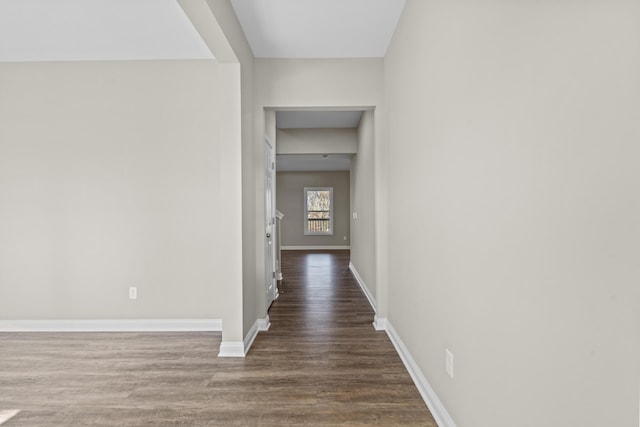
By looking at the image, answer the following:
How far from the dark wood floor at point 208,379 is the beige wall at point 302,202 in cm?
714

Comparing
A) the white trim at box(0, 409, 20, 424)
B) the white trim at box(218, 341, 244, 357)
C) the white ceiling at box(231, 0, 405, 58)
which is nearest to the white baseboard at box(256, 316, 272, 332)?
the white trim at box(218, 341, 244, 357)

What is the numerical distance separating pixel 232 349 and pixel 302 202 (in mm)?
8176

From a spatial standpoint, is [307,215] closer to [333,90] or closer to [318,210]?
[318,210]

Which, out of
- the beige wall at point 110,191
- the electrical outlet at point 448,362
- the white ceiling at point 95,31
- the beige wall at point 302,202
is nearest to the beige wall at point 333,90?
the beige wall at point 110,191

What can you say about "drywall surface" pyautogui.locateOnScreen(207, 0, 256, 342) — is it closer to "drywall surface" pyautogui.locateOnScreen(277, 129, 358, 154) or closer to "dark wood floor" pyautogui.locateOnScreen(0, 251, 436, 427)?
"dark wood floor" pyautogui.locateOnScreen(0, 251, 436, 427)

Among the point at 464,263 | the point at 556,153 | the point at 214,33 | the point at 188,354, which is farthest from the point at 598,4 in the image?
the point at 188,354

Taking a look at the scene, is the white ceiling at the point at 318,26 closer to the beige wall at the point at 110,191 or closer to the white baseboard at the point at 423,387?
the beige wall at the point at 110,191

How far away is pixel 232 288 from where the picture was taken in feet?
9.73

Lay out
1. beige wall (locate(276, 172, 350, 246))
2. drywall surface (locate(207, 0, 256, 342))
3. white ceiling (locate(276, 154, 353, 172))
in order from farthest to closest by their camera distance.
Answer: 1. beige wall (locate(276, 172, 350, 246))
2. white ceiling (locate(276, 154, 353, 172))
3. drywall surface (locate(207, 0, 256, 342))

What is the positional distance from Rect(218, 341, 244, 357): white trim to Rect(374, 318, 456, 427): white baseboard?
1327 mm

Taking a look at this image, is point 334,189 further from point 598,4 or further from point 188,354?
point 598,4

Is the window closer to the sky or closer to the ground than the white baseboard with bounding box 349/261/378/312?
closer to the sky

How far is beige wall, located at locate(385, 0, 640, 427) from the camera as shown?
82cm

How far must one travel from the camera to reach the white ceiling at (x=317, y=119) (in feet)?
17.4
